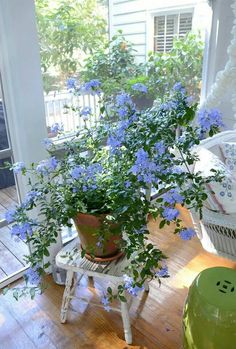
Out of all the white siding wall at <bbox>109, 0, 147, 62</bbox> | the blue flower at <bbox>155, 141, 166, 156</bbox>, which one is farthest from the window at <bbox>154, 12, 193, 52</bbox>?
the blue flower at <bbox>155, 141, 166, 156</bbox>

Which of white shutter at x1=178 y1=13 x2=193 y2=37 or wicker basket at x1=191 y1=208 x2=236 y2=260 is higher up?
white shutter at x1=178 y1=13 x2=193 y2=37

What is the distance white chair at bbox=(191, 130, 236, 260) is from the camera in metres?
1.63

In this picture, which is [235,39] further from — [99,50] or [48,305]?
[48,305]

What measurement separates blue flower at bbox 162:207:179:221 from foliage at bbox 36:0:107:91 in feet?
3.41

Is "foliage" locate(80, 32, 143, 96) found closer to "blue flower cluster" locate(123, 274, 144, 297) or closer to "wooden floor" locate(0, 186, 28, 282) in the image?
"wooden floor" locate(0, 186, 28, 282)

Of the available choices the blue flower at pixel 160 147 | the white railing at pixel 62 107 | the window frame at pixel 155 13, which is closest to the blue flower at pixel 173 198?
the blue flower at pixel 160 147

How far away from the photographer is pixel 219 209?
5.28ft

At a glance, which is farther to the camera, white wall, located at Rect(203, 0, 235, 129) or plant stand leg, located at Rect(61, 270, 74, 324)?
white wall, located at Rect(203, 0, 235, 129)

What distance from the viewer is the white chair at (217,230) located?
5.36 ft

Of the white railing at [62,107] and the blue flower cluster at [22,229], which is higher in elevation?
the white railing at [62,107]

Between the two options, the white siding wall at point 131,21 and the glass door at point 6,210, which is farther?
the white siding wall at point 131,21

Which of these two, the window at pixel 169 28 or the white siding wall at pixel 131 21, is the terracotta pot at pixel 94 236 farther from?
the window at pixel 169 28

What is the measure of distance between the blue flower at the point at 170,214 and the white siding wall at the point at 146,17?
1636 millimetres

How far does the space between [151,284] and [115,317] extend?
1.04 ft
